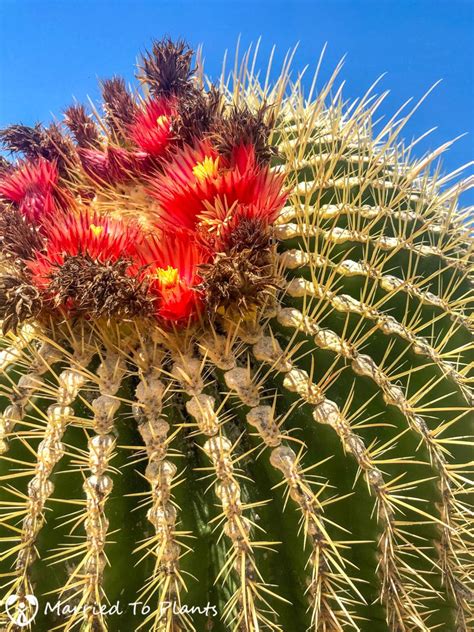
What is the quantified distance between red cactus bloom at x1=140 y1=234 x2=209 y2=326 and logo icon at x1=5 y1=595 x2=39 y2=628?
2.13 ft

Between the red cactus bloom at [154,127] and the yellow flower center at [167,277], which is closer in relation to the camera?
the yellow flower center at [167,277]

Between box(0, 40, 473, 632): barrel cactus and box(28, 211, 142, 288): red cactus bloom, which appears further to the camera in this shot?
box(28, 211, 142, 288): red cactus bloom

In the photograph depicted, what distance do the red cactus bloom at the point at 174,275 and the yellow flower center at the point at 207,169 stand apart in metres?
0.17

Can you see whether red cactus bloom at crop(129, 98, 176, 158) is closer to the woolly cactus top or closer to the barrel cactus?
the woolly cactus top

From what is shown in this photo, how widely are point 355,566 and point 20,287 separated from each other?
960 millimetres

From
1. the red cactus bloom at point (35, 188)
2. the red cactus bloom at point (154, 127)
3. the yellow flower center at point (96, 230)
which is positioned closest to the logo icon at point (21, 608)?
the yellow flower center at point (96, 230)

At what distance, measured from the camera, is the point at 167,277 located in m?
1.30

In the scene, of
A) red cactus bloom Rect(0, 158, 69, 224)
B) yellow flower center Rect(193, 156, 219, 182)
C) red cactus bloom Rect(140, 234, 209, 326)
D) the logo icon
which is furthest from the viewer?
red cactus bloom Rect(0, 158, 69, 224)

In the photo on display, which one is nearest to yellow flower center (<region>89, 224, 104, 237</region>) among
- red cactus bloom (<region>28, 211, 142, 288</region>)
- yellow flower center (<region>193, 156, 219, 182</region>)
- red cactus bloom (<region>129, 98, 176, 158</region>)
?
red cactus bloom (<region>28, 211, 142, 288</region>)

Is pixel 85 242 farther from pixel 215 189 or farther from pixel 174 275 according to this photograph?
pixel 215 189

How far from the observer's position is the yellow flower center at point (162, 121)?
5.71ft

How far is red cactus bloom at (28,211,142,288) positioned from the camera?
4.36 feet

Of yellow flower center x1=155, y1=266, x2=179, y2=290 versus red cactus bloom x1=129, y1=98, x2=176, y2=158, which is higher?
red cactus bloom x1=129, y1=98, x2=176, y2=158

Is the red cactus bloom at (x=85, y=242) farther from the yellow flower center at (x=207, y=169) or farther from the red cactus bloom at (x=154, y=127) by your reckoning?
the red cactus bloom at (x=154, y=127)
